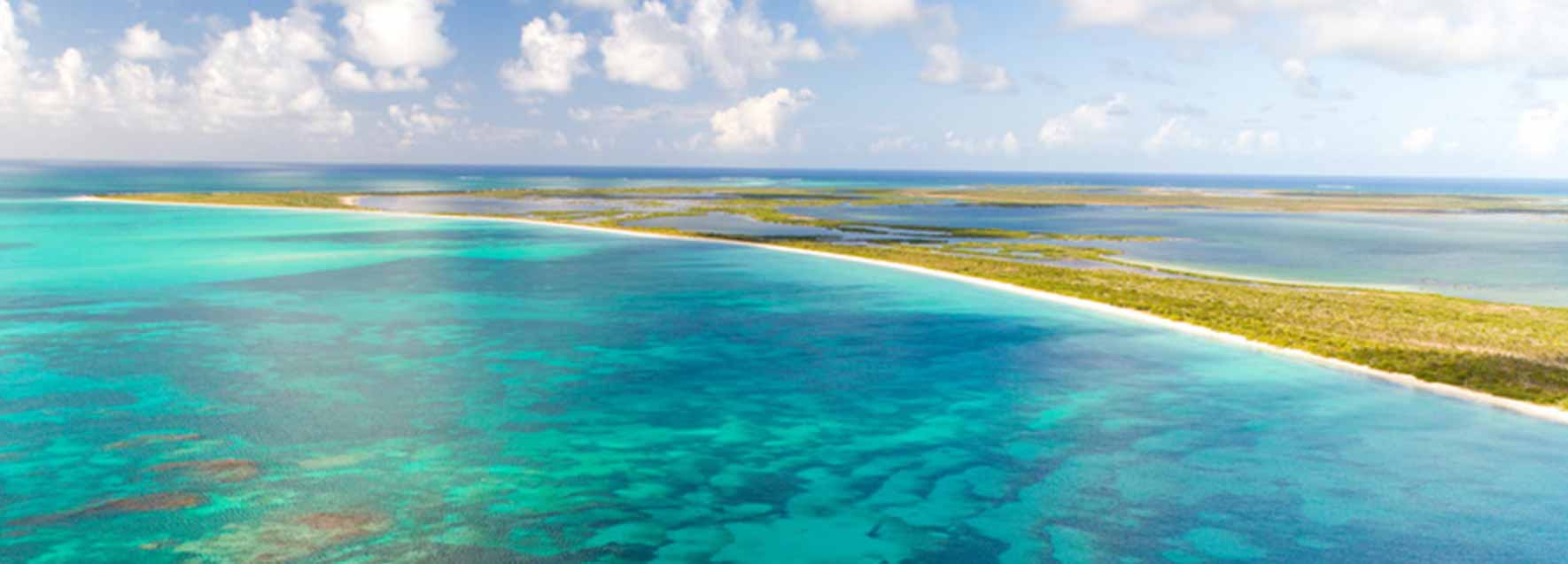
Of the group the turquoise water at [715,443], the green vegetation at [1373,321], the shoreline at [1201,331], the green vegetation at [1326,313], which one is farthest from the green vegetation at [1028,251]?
the turquoise water at [715,443]

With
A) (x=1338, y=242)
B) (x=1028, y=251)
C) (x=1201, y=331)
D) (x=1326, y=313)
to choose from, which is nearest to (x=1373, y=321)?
(x=1326, y=313)

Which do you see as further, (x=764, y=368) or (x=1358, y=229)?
(x=1358, y=229)

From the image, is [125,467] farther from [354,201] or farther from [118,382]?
[354,201]

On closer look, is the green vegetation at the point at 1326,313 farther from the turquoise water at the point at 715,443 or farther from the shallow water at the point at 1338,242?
the shallow water at the point at 1338,242

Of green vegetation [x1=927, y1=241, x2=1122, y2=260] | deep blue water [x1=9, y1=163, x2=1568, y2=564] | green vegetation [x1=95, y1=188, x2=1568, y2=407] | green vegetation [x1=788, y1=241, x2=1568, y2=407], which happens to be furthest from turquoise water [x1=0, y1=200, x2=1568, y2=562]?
green vegetation [x1=927, y1=241, x2=1122, y2=260]

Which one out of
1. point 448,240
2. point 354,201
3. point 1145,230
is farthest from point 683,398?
point 354,201

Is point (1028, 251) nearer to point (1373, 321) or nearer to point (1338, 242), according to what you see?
point (1373, 321)
